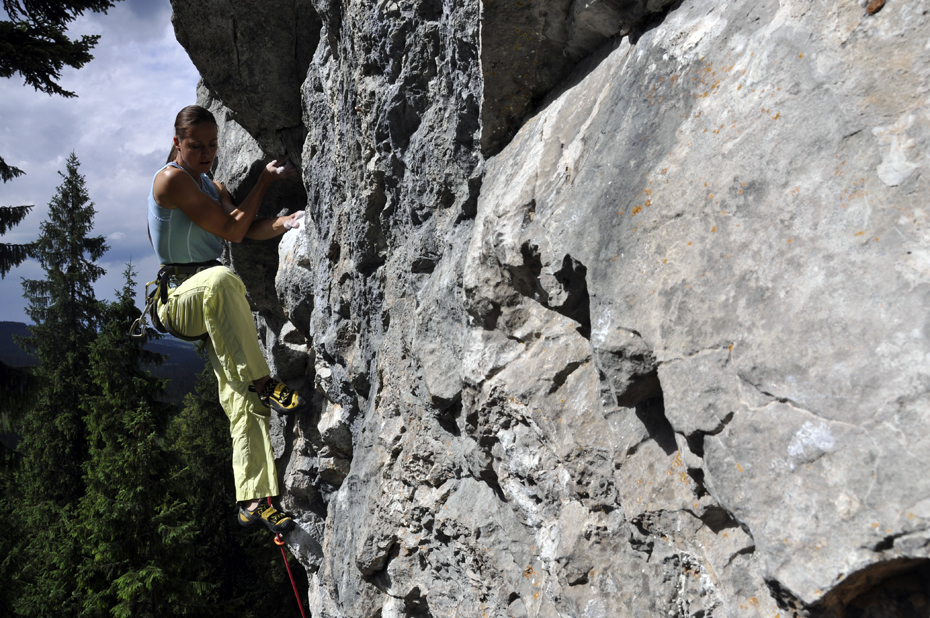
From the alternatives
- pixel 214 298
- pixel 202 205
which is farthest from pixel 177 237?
pixel 214 298

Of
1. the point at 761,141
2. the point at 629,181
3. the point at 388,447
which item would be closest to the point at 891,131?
the point at 761,141

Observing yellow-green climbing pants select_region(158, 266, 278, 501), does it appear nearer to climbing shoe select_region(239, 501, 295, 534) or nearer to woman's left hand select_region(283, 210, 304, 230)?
climbing shoe select_region(239, 501, 295, 534)

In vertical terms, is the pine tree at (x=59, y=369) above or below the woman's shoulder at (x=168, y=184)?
above

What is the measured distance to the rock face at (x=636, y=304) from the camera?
141cm

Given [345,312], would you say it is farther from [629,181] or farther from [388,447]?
[629,181]

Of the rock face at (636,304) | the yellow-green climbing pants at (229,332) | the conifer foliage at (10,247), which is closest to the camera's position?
the rock face at (636,304)

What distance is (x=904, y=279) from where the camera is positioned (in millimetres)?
1354

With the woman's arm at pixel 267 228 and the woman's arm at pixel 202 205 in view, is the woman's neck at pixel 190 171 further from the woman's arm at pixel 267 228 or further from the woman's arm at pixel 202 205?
the woman's arm at pixel 267 228

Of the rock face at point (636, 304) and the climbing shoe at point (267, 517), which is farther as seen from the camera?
the climbing shoe at point (267, 517)

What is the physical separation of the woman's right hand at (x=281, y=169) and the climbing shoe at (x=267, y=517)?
3072 mm

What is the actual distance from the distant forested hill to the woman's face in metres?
5.41

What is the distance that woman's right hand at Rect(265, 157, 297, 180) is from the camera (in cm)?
567

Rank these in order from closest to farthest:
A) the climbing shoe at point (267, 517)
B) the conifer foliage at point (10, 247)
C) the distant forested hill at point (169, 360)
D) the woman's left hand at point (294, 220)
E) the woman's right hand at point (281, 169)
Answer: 1. the climbing shoe at point (267, 517)
2. the woman's left hand at point (294, 220)
3. the woman's right hand at point (281, 169)
4. the conifer foliage at point (10, 247)
5. the distant forested hill at point (169, 360)

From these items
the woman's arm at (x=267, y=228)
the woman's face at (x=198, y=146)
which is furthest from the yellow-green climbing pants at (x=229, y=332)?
the woman's face at (x=198, y=146)
